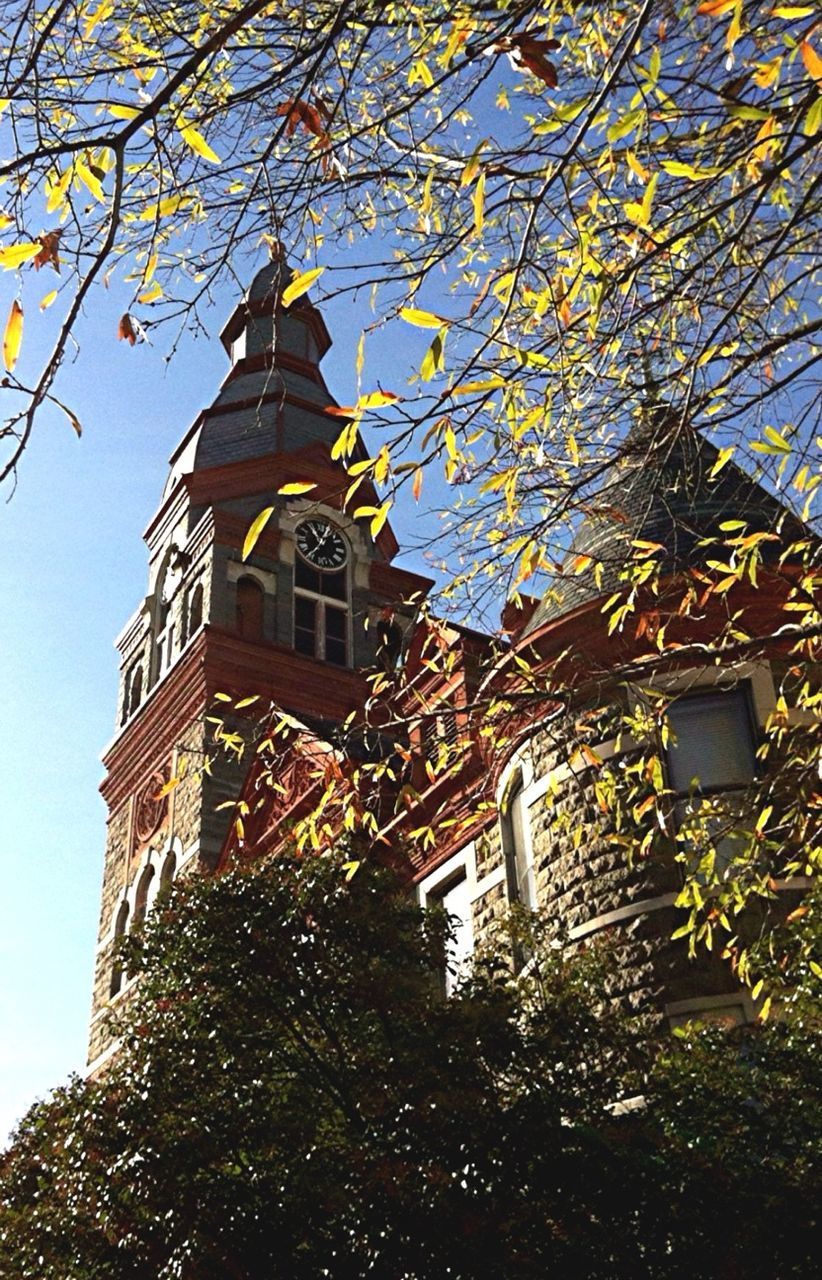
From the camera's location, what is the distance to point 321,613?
1114 inches

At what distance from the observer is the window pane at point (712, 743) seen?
12242 mm

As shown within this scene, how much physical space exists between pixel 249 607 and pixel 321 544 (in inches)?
107

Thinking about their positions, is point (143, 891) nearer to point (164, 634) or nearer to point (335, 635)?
point (164, 634)

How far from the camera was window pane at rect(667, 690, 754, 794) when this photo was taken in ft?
40.2

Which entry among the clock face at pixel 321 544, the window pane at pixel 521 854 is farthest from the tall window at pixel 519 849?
the clock face at pixel 321 544

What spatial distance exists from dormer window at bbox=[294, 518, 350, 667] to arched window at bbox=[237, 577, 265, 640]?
860 mm

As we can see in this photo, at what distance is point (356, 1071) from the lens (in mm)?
9352

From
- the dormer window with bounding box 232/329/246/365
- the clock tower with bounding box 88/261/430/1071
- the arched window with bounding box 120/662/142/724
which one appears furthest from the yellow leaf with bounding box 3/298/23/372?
the dormer window with bounding box 232/329/246/365

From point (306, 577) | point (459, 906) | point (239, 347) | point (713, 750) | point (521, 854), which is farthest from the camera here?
point (239, 347)

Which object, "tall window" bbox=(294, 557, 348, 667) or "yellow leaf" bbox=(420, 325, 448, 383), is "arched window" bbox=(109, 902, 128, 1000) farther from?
"yellow leaf" bbox=(420, 325, 448, 383)

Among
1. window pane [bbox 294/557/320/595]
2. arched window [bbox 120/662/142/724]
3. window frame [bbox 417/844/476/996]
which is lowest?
window frame [bbox 417/844/476/996]

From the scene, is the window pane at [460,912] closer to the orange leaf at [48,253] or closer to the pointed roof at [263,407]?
the orange leaf at [48,253]

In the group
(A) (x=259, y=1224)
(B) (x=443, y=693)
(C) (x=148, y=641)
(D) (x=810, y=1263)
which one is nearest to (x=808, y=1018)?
(D) (x=810, y=1263)

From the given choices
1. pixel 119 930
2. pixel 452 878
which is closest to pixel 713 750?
pixel 452 878
